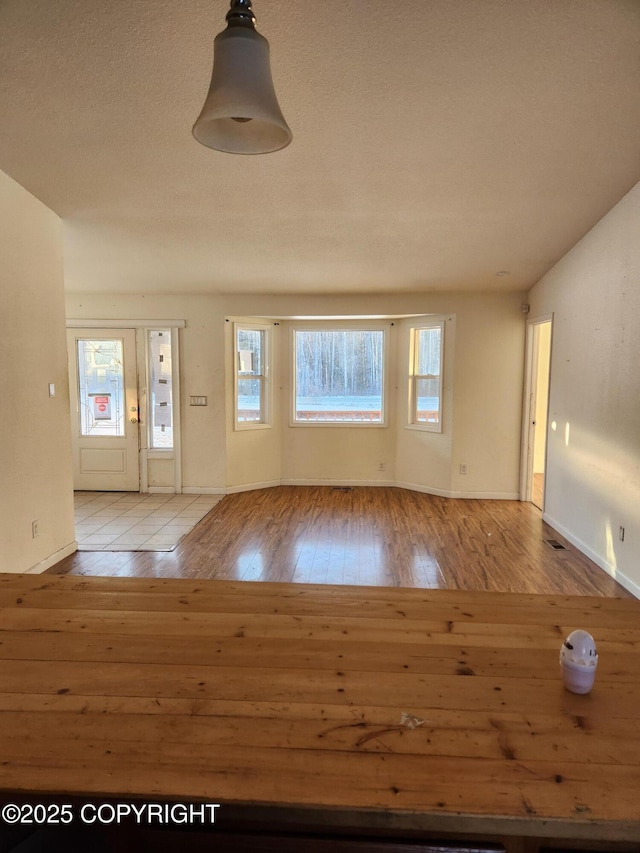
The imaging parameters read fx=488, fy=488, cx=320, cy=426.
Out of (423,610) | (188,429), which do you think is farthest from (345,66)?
(188,429)

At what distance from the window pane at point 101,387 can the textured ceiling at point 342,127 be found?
5.43 ft

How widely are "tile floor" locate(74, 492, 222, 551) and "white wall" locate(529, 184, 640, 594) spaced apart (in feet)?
11.2

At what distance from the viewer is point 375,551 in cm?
404

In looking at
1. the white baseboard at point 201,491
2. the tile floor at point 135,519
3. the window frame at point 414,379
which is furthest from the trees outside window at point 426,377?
the tile floor at point 135,519

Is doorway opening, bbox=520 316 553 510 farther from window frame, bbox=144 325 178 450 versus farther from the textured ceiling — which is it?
window frame, bbox=144 325 178 450

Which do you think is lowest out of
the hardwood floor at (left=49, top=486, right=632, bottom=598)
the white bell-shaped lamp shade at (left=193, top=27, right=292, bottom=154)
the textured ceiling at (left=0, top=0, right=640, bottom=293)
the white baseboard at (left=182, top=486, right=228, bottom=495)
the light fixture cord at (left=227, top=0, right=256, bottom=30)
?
the hardwood floor at (left=49, top=486, right=632, bottom=598)

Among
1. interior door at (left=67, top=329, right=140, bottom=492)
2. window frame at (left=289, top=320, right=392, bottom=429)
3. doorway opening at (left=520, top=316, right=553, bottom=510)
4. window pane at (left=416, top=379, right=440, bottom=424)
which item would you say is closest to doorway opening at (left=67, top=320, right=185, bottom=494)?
interior door at (left=67, top=329, right=140, bottom=492)

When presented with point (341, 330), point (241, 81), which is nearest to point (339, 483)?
point (341, 330)

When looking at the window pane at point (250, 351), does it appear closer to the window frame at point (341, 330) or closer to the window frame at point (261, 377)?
the window frame at point (261, 377)

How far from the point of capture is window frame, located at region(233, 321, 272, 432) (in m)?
6.05

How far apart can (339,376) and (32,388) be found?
3.94 m

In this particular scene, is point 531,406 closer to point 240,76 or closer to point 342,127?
point 342,127

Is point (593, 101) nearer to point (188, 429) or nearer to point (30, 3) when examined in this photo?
point (30, 3)

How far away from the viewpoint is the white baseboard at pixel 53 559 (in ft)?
10.9
